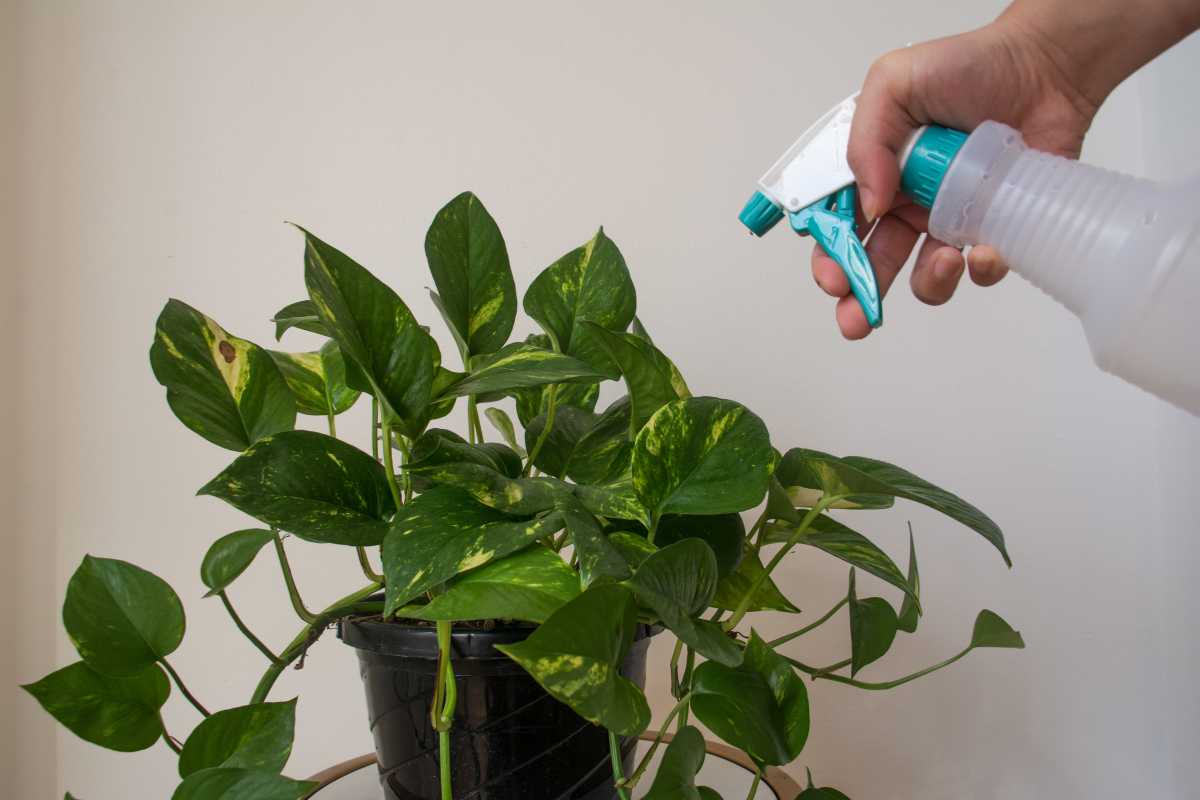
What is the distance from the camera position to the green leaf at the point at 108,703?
47 cm

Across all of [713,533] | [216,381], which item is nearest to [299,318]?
[216,381]

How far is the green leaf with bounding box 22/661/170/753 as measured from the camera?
0.47 metres

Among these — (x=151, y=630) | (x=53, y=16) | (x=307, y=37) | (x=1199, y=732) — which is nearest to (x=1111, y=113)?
(x=1199, y=732)

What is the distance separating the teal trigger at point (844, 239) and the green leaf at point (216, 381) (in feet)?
1.09

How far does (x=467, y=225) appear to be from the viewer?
1.75 feet

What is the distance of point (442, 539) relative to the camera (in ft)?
1.34

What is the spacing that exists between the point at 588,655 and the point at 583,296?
0.27 meters

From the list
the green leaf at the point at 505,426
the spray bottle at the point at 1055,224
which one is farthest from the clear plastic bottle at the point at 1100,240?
the green leaf at the point at 505,426

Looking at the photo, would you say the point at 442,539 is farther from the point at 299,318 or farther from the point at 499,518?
the point at 299,318

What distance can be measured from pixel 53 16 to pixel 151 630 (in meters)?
0.81

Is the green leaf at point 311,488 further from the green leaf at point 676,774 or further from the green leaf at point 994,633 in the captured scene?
the green leaf at point 994,633

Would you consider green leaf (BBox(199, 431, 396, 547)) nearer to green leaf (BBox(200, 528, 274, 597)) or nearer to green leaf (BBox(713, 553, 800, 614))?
green leaf (BBox(200, 528, 274, 597))

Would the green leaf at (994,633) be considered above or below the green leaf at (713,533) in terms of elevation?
below

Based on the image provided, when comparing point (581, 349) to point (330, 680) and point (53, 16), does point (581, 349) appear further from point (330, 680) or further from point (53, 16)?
point (53, 16)
